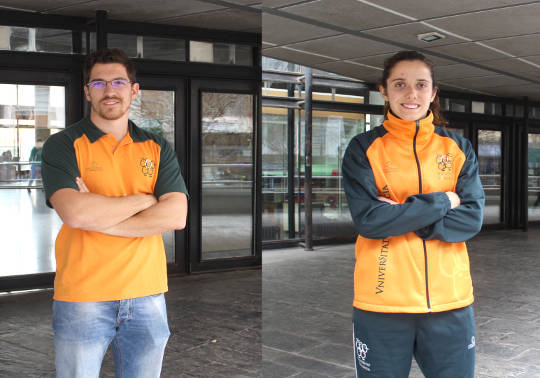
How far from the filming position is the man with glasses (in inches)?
74.1

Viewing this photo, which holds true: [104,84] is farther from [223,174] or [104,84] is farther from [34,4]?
[223,174]

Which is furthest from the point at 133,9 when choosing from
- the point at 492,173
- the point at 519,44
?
the point at 492,173

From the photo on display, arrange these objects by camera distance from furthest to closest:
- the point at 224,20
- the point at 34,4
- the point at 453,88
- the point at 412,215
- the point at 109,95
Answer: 1. the point at 453,88
2. the point at 224,20
3. the point at 34,4
4. the point at 109,95
5. the point at 412,215

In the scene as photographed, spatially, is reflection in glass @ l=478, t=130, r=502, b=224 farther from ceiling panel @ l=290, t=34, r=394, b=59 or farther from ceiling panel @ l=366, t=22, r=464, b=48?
ceiling panel @ l=366, t=22, r=464, b=48

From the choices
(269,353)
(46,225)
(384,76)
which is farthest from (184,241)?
(384,76)

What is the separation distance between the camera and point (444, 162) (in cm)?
193

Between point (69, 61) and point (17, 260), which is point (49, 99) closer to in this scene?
point (69, 61)

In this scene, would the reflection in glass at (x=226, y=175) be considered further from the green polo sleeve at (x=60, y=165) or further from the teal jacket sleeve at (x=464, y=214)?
the teal jacket sleeve at (x=464, y=214)

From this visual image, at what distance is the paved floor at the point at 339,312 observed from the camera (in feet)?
12.9

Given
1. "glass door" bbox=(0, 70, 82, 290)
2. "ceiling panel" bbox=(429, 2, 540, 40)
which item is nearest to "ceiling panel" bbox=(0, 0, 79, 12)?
"glass door" bbox=(0, 70, 82, 290)

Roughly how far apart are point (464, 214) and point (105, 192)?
1.15 meters

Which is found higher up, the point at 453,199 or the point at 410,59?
the point at 410,59

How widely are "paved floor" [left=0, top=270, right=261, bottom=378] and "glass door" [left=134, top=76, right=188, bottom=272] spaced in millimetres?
418

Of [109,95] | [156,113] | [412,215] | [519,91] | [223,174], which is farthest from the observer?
[519,91]
